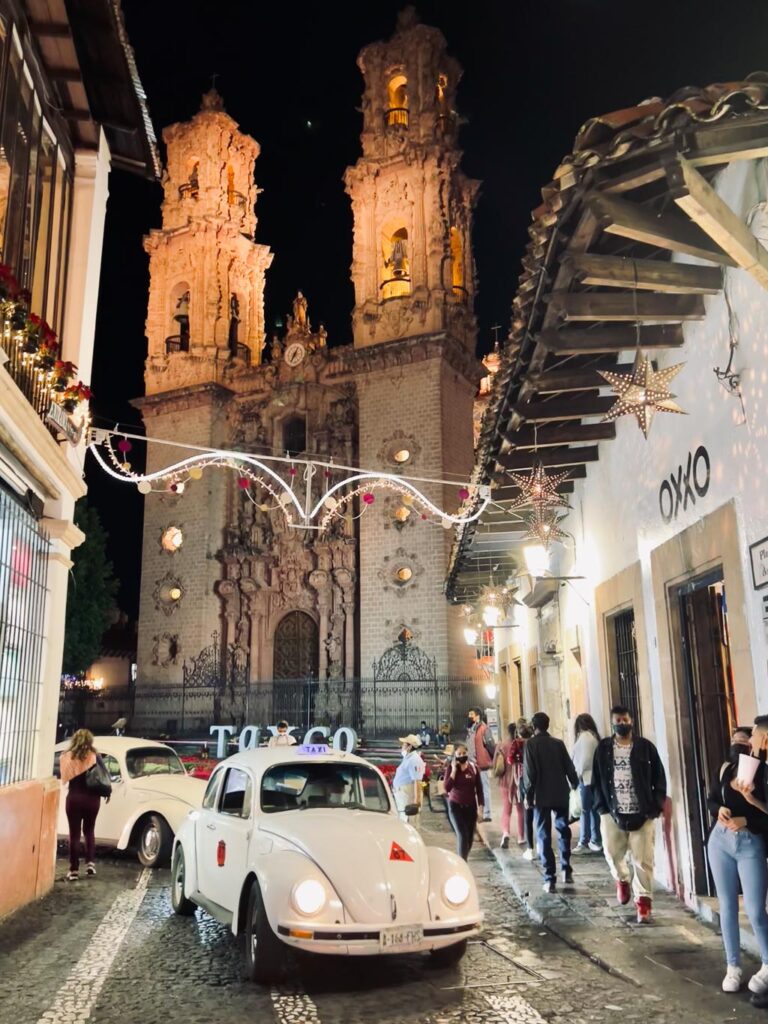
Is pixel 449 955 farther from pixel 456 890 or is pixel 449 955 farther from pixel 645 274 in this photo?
pixel 645 274

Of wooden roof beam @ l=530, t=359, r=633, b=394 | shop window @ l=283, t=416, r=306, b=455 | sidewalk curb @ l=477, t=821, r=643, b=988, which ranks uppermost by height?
shop window @ l=283, t=416, r=306, b=455

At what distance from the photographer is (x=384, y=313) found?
98.7ft

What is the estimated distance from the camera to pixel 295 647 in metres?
31.4

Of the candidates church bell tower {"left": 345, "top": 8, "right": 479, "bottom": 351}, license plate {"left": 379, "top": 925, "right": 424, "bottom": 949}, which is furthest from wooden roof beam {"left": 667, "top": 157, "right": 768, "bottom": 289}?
church bell tower {"left": 345, "top": 8, "right": 479, "bottom": 351}

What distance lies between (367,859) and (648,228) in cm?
462

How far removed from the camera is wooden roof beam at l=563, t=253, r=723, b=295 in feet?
20.0

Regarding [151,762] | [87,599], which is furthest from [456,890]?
[87,599]

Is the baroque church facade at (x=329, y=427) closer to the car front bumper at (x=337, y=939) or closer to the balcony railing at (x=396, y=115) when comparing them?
the balcony railing at (x=396, y=115)

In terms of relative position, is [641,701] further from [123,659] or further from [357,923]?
[123,659]

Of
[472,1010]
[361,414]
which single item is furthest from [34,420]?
[361,414]

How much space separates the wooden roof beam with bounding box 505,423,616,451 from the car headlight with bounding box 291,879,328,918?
5501 mm

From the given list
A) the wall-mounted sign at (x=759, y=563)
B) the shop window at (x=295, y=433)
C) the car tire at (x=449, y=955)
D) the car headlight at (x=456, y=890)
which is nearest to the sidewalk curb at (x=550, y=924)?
the car tire at (x=449, y=955)

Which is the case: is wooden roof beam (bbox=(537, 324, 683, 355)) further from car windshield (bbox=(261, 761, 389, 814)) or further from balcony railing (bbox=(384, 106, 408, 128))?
balcony railing (bbox=(384, 106, 408, 128))

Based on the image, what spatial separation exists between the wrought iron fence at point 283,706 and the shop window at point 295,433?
30.2ft
